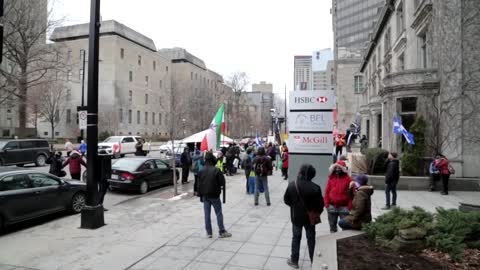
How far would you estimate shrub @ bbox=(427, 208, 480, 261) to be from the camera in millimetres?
4785

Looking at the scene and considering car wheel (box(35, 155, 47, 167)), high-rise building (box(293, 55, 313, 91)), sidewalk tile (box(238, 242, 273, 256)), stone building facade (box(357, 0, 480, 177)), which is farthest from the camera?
high-rise building (box(293, 55, 313, 91))

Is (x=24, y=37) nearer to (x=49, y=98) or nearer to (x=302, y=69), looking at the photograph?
(x=49, y=98)

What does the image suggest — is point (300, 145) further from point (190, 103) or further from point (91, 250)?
point (190, 103)

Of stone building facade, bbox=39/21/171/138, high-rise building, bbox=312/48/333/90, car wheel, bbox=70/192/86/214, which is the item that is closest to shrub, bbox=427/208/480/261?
car wheel, bbox=70/192/86/214

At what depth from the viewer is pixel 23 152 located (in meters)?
21.1

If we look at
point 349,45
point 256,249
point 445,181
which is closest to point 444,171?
point 445,181

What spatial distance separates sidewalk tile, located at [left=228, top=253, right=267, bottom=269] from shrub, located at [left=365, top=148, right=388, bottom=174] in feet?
39.4

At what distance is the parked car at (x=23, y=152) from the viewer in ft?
66.0

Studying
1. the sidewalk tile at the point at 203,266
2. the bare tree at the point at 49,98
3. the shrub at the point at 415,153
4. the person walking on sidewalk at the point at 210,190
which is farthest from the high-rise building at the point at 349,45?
the sidewalk tile at the point at 203,266

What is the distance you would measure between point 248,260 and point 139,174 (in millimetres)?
8551

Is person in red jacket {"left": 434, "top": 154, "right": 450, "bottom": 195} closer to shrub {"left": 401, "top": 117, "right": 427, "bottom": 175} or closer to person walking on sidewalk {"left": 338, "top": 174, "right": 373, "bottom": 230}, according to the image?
shrub {"left": 401, "top": 117, "right": 427, "bottom": 175}

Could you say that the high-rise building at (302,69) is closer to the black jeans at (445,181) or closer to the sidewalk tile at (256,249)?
the black jeans at (445,181)

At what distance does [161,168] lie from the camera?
15.1 metres

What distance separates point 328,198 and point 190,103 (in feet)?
172
